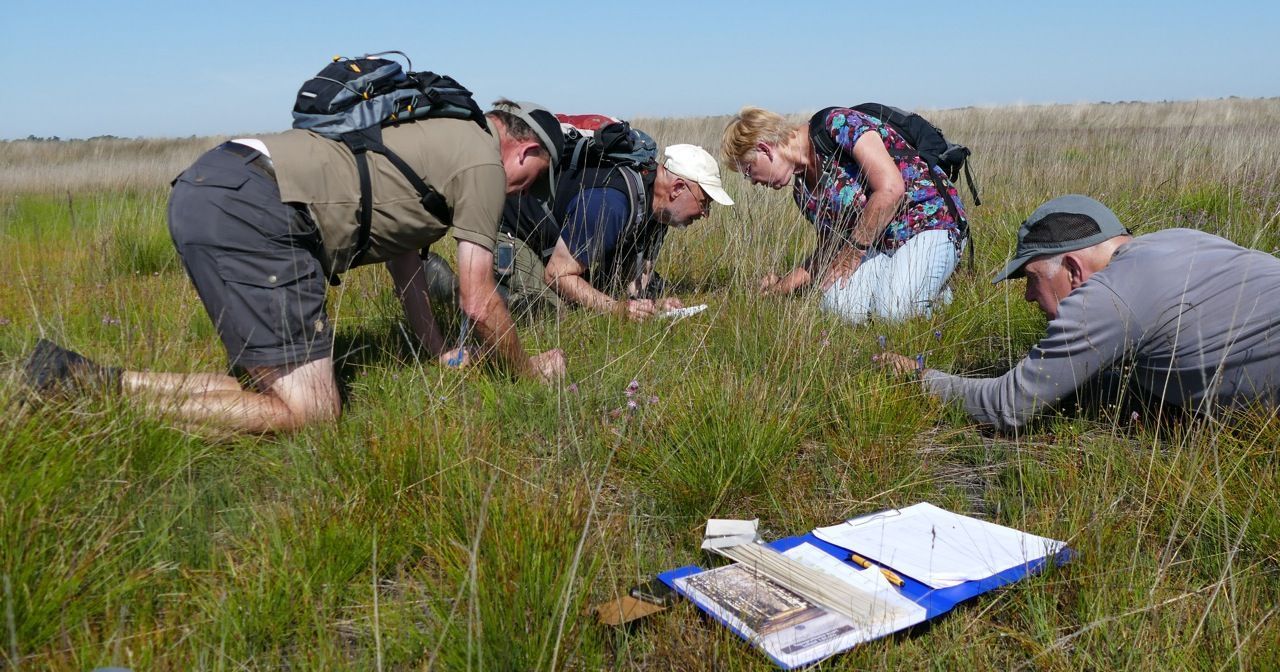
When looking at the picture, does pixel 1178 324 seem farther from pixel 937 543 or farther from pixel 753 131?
pixel 753 131

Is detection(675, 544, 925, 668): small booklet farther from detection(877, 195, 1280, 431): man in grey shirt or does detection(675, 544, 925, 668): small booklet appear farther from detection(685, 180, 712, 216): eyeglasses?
detection(685, 180, 712, 216): eyeglasses

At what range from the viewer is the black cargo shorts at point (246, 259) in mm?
3070

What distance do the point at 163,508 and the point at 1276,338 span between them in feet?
10.2

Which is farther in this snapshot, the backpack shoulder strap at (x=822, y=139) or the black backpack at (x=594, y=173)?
the backpack shoulder strap at (x=822, y=139)

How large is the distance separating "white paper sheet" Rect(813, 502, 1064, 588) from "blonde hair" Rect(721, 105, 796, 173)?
9.37 feet

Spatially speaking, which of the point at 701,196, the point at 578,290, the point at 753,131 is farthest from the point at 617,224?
the point at 753,131

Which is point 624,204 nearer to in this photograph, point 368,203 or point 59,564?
point 368,203

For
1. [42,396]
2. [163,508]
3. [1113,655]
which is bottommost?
[1113,655]

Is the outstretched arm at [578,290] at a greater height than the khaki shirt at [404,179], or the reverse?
the khaki shirt at [404,179]

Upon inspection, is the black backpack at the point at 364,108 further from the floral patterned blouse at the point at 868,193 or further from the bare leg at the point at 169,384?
the floral patterned blouse at the point at 868,193

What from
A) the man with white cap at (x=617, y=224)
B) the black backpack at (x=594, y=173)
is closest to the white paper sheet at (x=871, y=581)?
the man with white cap at (x=617, y=224)

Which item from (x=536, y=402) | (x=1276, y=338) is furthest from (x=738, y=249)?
(x=1276, y=338)

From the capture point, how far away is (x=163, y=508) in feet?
7.38

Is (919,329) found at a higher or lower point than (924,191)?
lower
